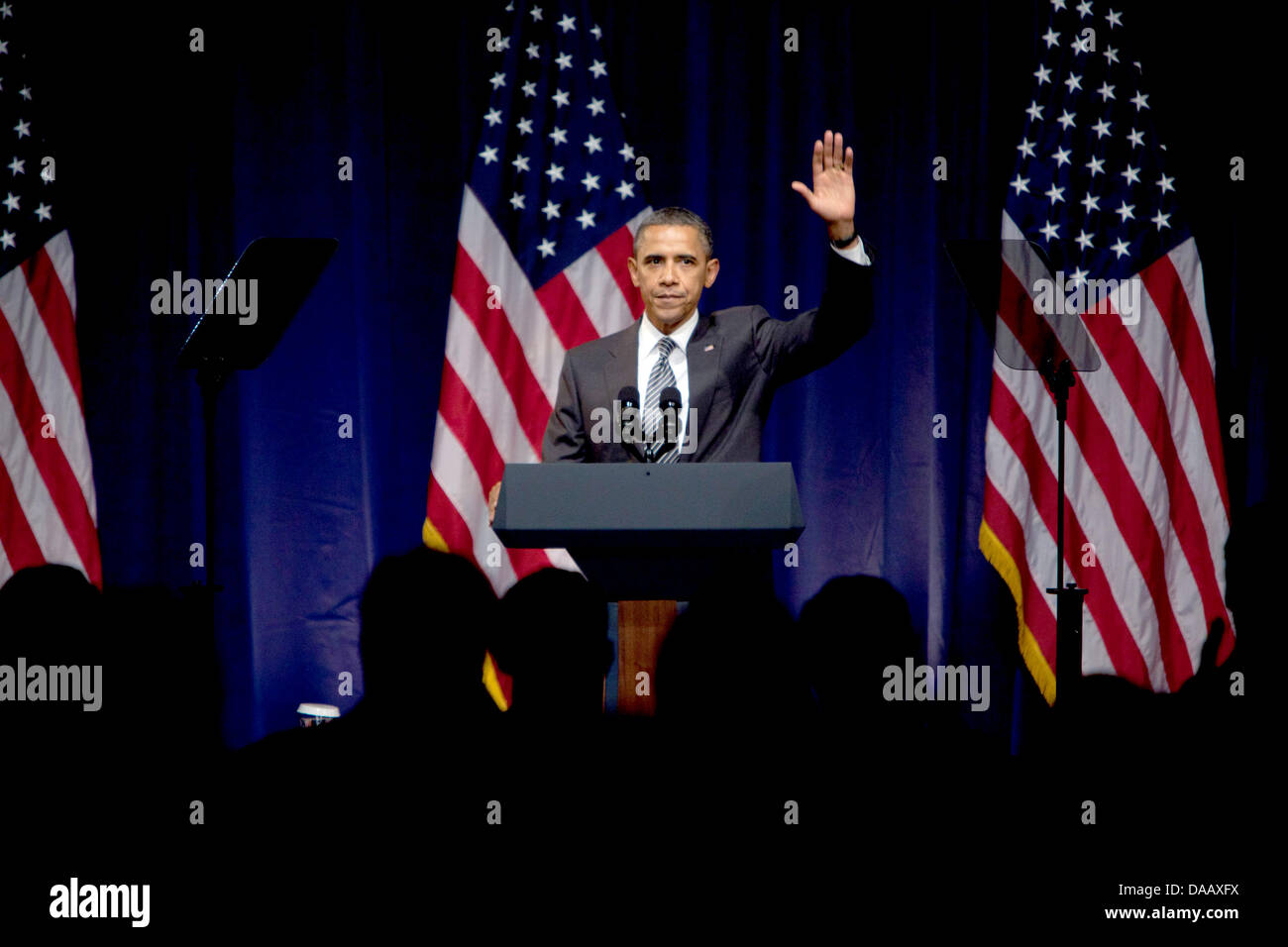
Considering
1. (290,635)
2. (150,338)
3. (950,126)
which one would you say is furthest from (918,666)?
(150,338)

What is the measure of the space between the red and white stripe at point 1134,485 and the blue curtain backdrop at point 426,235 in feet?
0.78

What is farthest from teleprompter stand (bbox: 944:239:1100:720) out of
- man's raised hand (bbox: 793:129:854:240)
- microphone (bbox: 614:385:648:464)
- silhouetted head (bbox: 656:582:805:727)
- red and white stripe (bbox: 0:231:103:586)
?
red and white stripe (bbox: 0:231:103:586)

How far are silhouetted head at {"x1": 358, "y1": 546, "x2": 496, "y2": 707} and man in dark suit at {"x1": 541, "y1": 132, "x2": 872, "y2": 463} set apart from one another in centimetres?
154

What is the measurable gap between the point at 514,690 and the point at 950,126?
2747 millimetres

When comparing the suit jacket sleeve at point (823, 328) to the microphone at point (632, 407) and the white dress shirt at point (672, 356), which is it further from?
the microphone at point (632, 407)

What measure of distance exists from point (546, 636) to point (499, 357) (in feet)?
3.54

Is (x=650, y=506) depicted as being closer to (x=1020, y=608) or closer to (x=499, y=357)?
(x=499, y=357)

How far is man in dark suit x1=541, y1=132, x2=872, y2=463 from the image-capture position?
282 cm

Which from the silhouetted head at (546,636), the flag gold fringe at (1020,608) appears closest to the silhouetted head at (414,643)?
the silhouetted head at (546,636)

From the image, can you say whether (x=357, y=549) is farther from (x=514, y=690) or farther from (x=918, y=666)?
(x=918, y=666)

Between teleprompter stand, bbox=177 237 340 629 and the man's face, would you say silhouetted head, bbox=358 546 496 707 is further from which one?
the man's face

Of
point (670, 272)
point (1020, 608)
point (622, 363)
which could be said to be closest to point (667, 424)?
point (622, 363)

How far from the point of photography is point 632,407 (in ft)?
8.39

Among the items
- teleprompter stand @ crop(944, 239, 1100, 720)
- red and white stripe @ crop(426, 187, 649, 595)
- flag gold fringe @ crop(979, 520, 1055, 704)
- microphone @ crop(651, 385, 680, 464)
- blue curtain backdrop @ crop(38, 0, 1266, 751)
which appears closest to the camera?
microphone @ crop(651, 385, 680, 464)
